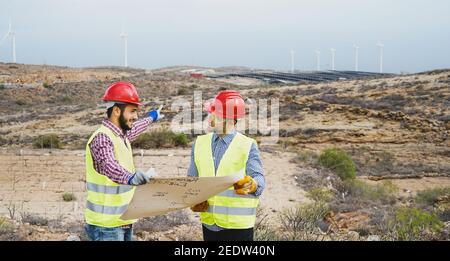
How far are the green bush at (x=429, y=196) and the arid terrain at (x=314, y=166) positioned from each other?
0.11 ft

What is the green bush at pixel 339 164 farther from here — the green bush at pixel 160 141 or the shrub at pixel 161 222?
the shrub at pixel 161 222

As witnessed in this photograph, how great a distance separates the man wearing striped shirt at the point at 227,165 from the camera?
3.68m

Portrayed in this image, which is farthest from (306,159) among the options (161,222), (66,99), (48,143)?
(66,99)

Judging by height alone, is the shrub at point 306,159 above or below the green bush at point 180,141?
below

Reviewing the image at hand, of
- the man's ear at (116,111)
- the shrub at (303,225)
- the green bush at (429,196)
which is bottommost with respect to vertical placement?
the green bush at (429,196)

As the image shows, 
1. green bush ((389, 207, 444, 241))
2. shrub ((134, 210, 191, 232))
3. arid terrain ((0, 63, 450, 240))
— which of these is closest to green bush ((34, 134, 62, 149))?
arid terrain ((0, 63, 450, 240))

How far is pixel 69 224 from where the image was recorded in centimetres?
744

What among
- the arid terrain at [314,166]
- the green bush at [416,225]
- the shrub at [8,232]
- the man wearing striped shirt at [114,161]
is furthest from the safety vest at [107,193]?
the green bush at [416,225]

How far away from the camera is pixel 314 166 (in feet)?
45.6

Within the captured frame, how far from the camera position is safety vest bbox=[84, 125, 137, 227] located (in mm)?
3582

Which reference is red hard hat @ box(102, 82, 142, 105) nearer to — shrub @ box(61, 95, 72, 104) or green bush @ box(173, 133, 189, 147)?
green bush @ box(173, 133, 189, 147)

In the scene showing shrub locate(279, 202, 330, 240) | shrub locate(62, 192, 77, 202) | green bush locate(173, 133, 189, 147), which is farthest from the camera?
green bush locate(173, 133, 189, 147)

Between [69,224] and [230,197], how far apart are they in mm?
4304

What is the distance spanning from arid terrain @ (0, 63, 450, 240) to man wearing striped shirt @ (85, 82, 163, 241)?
84.5 inches
